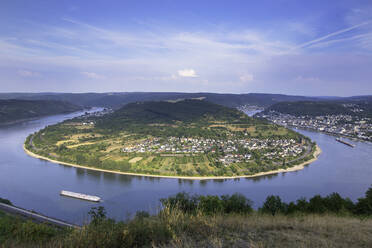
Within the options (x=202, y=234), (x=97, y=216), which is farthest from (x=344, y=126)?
(x=202, y=234)

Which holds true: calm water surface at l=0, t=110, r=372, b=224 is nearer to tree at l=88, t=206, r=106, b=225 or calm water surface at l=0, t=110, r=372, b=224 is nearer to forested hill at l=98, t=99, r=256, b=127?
tree at l=88, t=206, r=106, b=225

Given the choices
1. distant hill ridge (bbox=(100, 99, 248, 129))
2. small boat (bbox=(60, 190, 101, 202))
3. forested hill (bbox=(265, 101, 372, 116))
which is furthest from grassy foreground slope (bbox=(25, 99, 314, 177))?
forested hill (bbox=(265, 101, 372, 116))

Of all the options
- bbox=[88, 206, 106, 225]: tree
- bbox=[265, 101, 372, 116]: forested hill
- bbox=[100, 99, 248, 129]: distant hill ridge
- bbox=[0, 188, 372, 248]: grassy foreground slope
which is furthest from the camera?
bbox=[265, 101, 372, 116]: forested hill

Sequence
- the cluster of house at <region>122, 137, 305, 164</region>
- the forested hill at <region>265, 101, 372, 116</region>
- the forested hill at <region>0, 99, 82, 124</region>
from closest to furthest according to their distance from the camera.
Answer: the cluster of house at <region>122, 137, 305, 164</region>
the forested hill at <region>0, 99, 82, 124</region>
the forested hill at <region>265, 101, 372, 116</region>

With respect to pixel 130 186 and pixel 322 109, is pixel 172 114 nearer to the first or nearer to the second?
pixel 130 186

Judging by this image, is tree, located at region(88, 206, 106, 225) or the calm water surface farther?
the calm water surface

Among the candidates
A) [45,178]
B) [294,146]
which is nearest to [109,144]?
[45,178]

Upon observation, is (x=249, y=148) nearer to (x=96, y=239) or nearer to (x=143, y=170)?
(x=143, y=170)

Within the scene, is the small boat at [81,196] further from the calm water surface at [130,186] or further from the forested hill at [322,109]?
the forested hill at [322,109]

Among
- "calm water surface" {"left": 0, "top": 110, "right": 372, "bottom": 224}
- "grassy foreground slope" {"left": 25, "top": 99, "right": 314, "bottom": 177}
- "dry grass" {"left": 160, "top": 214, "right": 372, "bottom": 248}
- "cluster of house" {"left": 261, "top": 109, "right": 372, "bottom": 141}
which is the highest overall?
"dry grass" {"left": 160, "top": 214, "right": 372, "bottom": 248}
